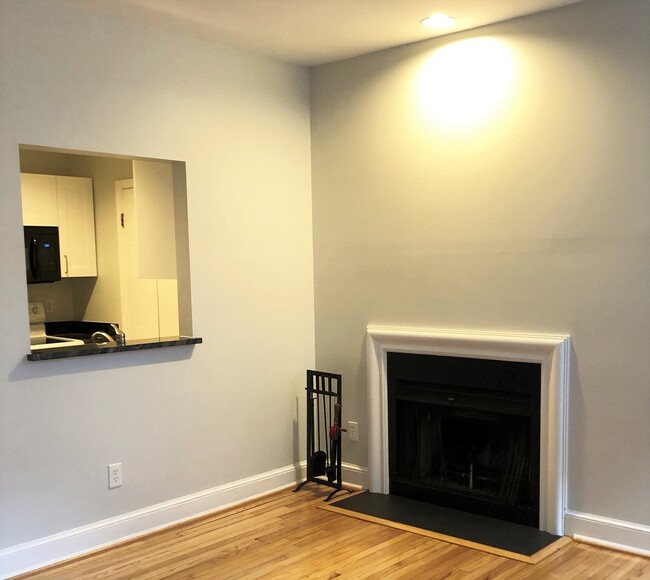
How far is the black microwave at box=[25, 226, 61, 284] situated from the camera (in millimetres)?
4867

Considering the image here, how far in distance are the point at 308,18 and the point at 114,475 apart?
8.12 ft

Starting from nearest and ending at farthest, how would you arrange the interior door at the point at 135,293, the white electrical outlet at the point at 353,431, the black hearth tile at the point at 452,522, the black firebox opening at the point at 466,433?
1. the black hearth tile at the point at 452,522
2. the black firebox opening at the point at 466,433
3. the white electrical outlet at the point at 353,431
4. the interior door at the point at 135,293

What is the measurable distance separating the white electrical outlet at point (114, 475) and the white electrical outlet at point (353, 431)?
4.78 ft

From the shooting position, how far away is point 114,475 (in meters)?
3.46

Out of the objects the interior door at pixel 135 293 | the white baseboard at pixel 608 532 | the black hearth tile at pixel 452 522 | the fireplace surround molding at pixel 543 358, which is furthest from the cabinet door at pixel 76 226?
the white baseboard at pixel 608 532

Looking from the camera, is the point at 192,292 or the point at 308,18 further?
the point at 192,292

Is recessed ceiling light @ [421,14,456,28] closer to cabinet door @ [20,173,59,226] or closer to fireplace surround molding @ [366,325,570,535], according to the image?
fireplace surround molding @ [366,325,570,535]

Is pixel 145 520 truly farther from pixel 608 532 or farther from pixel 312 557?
pixel 608 532

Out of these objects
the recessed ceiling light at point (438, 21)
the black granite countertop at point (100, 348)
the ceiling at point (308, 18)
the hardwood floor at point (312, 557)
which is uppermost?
the ceiling at point (308, 18)

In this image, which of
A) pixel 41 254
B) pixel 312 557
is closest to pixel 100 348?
pixel 312 557

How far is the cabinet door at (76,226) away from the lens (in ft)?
17.0

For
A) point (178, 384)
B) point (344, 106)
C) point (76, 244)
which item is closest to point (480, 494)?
point (178, 384)

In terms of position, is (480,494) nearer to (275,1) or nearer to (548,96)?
(548,96)

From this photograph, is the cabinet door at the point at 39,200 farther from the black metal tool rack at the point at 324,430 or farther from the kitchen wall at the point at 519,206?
the black metal tool rack at the point at 324,430
